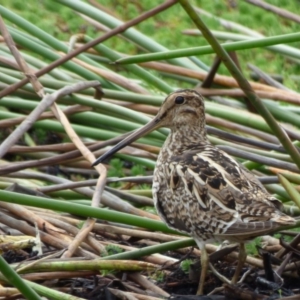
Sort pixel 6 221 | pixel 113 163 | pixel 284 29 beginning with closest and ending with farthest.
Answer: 1. pixel 6 221
2. pixel 113 163
3. pixel 284 29

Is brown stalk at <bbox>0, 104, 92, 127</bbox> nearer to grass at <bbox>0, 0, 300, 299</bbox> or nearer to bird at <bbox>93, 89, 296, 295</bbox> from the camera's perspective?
grass at <bbox>0, 0, 300, 299</bbox>

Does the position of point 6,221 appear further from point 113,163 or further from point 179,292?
point 113,163

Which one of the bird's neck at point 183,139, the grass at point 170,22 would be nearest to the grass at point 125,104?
the grass at point 170,22

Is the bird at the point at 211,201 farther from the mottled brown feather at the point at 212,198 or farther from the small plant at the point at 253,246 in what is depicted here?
the small plant at the point at 253,246

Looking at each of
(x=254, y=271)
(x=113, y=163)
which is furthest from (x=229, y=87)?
(x=254, y=271)

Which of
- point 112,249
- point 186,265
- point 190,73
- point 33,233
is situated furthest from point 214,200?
point 190,73

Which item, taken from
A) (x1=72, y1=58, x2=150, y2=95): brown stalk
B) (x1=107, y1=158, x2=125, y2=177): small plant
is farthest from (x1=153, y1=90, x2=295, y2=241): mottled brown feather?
(x1=107, y1=158, x2=125, y2=177): small plant
